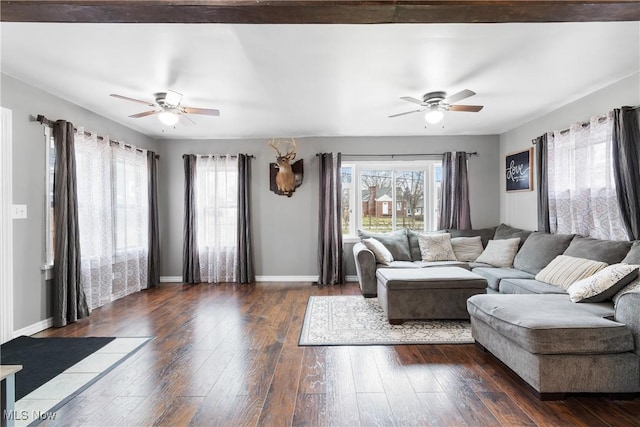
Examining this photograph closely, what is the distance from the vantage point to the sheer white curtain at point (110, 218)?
4078 mm

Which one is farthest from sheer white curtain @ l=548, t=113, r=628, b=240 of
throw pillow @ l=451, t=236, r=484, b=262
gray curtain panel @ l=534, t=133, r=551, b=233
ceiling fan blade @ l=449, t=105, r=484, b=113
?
ceiling fan blade @ l=449, t=105, r=484, b=113

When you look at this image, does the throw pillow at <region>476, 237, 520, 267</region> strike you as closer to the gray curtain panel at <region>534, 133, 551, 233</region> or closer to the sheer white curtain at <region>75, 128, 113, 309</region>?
the gray curtain panel at <region>534, 133, 551, 233</region>

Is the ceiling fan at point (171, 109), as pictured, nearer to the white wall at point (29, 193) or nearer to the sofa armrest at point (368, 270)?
the white wall at point (29, 193)

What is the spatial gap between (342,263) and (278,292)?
1194 millimetres

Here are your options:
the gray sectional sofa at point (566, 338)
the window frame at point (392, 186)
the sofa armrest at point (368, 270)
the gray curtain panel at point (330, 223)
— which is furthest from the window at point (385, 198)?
the gray sectional sofa at point (566, 338)

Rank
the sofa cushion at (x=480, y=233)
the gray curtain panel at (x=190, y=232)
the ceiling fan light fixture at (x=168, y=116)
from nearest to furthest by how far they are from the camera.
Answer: the ceiling fan light fixture at (x=168, y=116)
the sofa cushion at (x=480, y=233)
the gray curtain panel at (x=190, y=232)

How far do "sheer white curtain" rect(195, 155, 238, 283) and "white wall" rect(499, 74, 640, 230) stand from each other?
4.42 metres

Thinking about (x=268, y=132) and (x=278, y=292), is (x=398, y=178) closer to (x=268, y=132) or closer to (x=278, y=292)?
(x=268, y=132)

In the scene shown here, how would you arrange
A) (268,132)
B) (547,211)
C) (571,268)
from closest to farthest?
(571,268)
(547,211)
(268,132)

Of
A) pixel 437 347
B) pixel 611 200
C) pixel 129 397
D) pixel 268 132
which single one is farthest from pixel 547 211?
pixel 129 397

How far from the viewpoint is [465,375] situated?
248cm

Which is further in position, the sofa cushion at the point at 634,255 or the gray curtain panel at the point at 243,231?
the gray curtain panel at the point at 243,231

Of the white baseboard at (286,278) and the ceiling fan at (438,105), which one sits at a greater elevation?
the ceiling fan at (438,105)

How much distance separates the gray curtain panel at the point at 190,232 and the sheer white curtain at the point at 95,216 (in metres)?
1.28
